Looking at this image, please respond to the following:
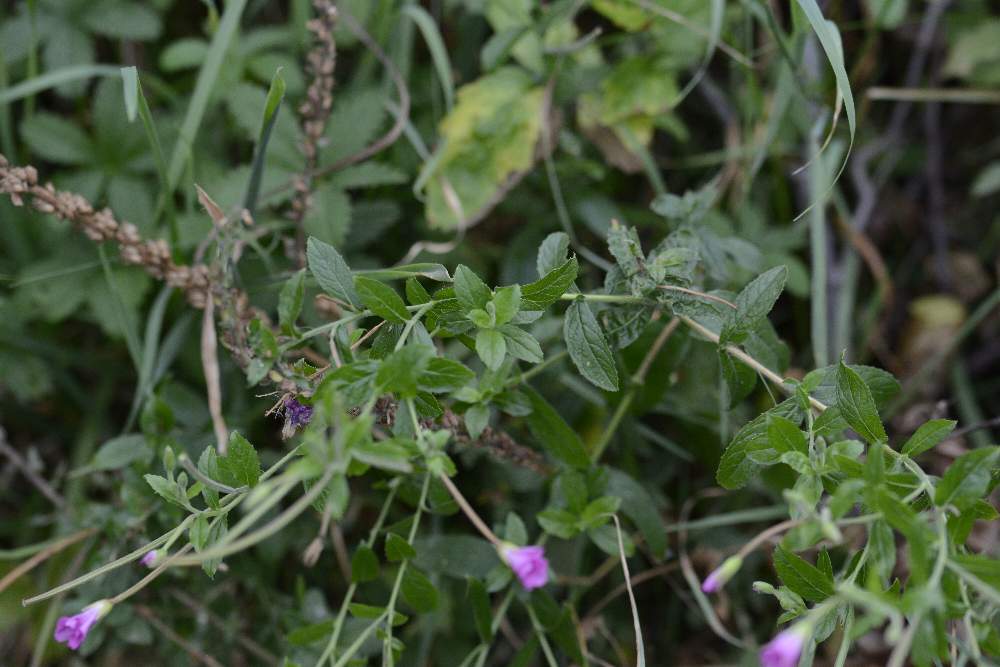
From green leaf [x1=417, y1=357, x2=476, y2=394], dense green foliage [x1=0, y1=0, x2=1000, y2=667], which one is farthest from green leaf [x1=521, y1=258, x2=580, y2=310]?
green leaf [x1=417, y1=357, x2=476, y2=394]

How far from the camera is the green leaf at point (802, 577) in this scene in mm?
979

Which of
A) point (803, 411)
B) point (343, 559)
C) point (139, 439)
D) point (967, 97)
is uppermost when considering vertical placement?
point (967, 97)

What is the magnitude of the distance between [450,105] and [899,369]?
3.93 ft

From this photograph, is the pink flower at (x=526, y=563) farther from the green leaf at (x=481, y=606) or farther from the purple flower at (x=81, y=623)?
the purple flower at (x=81, y=623)

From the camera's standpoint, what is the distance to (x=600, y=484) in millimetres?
1279

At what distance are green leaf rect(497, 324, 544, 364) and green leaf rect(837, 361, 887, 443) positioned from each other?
34 centimetres

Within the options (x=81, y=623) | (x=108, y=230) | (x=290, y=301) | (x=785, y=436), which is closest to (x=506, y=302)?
(x=290, y=301)

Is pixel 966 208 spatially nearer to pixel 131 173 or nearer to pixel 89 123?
pixel 131 173

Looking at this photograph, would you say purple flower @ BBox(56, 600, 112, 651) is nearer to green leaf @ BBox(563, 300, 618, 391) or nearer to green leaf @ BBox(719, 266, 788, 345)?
green leaf @ BBox(563, 300, 618, 391)

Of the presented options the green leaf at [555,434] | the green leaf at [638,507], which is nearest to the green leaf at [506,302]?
the green leaf at [555,434]

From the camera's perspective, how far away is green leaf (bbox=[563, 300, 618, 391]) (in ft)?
3.45

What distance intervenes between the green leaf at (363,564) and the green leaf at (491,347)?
1.19 ft

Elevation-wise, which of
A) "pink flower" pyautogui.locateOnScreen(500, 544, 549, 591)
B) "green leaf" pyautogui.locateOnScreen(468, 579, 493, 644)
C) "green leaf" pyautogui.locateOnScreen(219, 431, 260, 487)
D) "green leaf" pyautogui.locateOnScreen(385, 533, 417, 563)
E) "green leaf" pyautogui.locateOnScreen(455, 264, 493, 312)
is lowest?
"green leaf" pyautogui.locateOnScreen(468, 579, 493, 644)

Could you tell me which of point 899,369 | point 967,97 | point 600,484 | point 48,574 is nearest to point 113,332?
point 48,574
